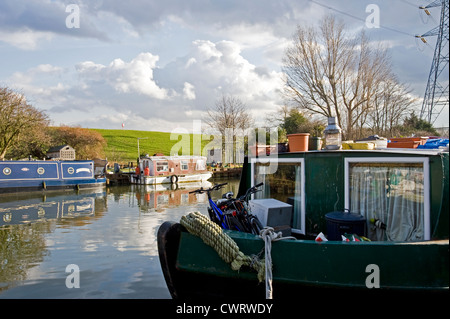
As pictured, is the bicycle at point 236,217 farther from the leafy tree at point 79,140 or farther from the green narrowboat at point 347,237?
the leafy tree at point 79,140

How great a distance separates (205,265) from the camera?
4.27m

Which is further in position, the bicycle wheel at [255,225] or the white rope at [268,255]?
the bicycle wheel at [255,225]

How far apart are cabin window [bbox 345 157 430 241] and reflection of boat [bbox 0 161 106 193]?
20644mm

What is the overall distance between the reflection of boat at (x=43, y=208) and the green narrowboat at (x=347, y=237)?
970cm

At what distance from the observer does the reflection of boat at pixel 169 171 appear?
84.1ft

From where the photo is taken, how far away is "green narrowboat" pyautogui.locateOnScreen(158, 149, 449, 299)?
3.70m

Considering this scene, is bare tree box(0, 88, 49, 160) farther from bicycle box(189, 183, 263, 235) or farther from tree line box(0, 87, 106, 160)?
bicycle box(189, 183, 263, 235)

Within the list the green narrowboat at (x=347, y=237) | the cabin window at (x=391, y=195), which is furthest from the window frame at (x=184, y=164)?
the cabin window at (x=391, y=195)

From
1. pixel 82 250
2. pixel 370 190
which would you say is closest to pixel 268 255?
pixel 370 190

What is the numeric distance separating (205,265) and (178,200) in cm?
1317

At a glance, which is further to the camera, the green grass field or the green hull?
the green grass field

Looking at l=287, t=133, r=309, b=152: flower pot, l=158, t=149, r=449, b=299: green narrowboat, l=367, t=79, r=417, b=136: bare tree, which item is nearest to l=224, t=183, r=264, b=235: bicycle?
l=158, t=149, r=449, b=299: green narrowboat
